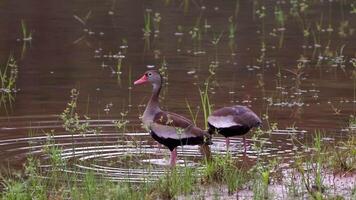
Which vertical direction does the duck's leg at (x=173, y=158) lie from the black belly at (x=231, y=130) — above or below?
below

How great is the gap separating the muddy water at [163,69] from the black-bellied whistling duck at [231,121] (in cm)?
31

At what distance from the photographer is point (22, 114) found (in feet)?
34.9

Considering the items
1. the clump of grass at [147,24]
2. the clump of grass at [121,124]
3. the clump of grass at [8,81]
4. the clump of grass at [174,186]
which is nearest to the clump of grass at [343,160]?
the clump of grass at [174,186]

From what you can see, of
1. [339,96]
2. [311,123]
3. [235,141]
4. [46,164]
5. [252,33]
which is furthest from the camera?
[252,33]

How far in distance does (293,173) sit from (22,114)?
4056mm

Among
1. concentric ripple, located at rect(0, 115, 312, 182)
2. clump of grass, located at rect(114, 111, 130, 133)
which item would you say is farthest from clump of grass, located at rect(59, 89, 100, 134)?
clump of grass, located at rect(114, 111, 130, 133)

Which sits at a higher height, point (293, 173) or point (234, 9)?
point (234, 9)

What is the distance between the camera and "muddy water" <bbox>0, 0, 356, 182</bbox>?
9297 millimetres

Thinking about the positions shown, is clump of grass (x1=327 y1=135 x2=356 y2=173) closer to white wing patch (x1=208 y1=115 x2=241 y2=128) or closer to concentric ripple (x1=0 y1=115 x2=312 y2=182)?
concentric ripple (x1=0 y1=115 x2=312 y2=182)

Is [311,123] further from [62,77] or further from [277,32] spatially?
[277,32]

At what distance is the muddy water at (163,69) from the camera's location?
9.30 m

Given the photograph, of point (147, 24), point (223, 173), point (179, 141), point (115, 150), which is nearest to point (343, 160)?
point (223, 173)

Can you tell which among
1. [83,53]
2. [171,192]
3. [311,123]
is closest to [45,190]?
[171,192]

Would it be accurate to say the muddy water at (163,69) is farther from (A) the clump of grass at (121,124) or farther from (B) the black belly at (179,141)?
(B) the black belly at (179,141)
